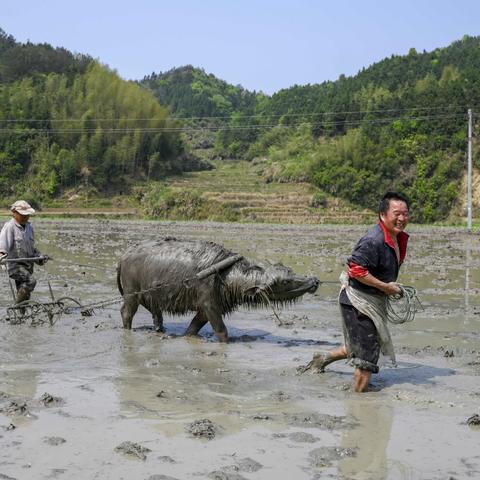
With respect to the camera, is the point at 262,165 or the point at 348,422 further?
the point at 262,165

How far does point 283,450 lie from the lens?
182 inches

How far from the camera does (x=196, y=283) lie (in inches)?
336

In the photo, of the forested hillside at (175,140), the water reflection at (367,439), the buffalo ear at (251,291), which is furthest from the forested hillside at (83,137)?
the water reflection at (367,439)

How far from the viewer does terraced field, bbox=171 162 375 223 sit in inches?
1610

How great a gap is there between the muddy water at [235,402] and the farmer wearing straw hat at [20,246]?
70 centimetres

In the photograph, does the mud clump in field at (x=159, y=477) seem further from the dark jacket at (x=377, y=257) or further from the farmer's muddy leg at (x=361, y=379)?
the dark jacket at (x=377, y=257)

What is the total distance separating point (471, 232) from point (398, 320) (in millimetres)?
24106

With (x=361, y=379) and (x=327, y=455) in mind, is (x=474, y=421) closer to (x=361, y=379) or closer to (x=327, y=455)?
(x=361, y=379)

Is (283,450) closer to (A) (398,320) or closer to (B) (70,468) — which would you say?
(B) (70,468)

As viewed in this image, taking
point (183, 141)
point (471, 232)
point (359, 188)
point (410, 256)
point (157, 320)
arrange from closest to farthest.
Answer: point (157, 320), point (410, 256), point (471, 232), point (359, 188), point (183, 141)

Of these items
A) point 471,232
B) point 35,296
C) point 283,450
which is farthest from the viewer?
point 471,232

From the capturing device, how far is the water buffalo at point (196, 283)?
8.26 m

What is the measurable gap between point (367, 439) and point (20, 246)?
19.7ft

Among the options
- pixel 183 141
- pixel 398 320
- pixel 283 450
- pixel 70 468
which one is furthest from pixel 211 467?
pixel 183 141
